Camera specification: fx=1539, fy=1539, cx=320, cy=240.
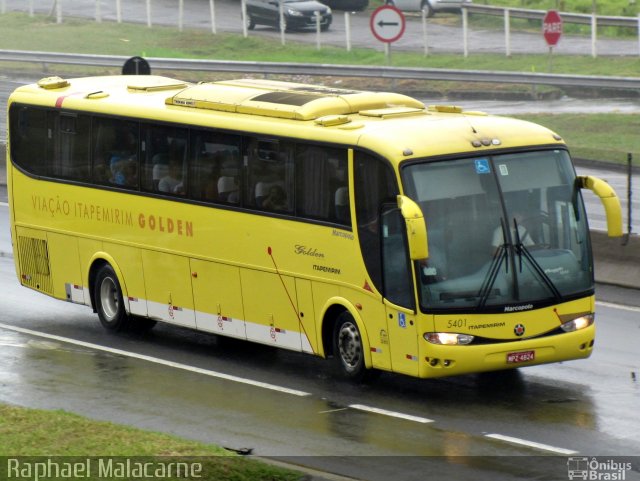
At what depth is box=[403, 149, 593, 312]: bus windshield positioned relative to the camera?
14383mm

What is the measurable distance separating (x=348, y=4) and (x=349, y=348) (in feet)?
145

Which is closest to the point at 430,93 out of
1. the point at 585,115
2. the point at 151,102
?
the point at 585,115

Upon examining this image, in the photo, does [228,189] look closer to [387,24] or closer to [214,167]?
[214,167]

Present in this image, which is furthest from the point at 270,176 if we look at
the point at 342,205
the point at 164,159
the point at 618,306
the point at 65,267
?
the point at 618,306

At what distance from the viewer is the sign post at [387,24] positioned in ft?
123

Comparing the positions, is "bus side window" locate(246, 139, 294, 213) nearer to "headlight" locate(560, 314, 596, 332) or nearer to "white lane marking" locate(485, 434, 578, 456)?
"headlight" locate(560, 314, 596, 332)

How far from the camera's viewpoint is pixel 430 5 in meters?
56.2

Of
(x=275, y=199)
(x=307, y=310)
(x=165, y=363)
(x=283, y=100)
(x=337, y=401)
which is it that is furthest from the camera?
(x=165, y=363)

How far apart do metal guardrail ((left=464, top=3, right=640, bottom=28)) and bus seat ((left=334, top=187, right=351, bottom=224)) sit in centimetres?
3362

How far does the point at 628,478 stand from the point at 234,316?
21.2 ft

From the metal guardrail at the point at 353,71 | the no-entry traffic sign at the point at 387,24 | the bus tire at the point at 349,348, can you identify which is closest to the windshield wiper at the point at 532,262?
the bus tire at the point at 349,348

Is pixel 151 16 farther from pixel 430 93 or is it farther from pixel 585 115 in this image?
pixel 585 115

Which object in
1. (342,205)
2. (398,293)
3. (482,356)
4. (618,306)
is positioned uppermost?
(342,205)

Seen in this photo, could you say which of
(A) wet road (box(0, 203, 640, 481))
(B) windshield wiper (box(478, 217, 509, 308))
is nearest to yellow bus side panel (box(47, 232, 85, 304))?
(A) wet road (box(0, 203, 640, 481))
